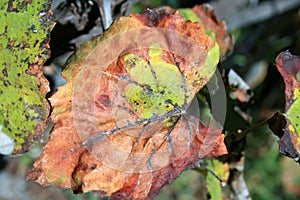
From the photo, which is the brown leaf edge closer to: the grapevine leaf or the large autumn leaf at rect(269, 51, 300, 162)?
the large autumn leaf at rect(269, 51, 300, 162)

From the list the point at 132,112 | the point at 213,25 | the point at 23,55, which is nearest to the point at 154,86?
the point at 132,112

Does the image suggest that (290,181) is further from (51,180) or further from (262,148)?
(51,180)

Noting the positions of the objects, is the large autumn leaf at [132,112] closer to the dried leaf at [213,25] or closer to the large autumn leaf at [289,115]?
the large autumn leaf at [289,115]

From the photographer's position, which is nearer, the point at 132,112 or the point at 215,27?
the point at 132,112

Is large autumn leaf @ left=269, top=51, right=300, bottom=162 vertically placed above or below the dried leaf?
above

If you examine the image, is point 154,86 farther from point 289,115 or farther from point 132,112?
point 289,115

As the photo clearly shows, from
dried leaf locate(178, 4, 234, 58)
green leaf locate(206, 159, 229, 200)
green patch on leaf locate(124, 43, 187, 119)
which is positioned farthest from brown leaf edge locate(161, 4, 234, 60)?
green patch on leaf locate(124, 43, 187, 119)
